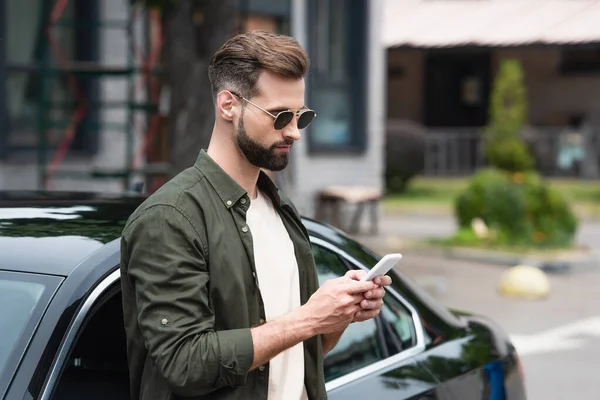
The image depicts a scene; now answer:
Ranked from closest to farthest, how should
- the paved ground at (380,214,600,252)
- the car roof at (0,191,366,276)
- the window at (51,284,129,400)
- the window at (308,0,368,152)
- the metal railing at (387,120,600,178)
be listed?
the car roof at (0,191,366,276) < the window at (51,284,129,400) < the window at (308,0,368,152) < the paved ground at (380,214,600,252) < the metal railing at (387,120,600,178)

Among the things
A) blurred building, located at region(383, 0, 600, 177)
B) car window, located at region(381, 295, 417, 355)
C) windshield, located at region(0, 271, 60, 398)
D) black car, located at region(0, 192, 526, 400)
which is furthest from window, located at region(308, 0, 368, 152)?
windshield, located at region(0, 271, 60, 398)

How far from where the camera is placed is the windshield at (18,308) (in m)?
2.47

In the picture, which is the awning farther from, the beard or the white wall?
the beard

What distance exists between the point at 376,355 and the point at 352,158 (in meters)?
12.8

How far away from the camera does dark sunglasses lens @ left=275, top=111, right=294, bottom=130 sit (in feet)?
7.83

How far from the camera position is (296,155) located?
50.1 ft

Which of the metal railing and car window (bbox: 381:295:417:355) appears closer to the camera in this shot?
car window (bbox: 381:295:417:355)

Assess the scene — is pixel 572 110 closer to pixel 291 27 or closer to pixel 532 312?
pixel 291 27

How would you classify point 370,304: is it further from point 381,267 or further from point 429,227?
point 429,227

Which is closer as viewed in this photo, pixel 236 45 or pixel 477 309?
pixel 236 45

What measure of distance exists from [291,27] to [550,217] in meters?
4.43

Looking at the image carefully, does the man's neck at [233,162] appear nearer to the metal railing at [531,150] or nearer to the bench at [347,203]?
the bench at [347,203]

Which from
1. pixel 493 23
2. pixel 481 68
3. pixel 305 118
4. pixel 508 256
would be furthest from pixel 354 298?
pixel 481 68

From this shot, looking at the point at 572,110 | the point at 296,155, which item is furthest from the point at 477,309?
the point at 572,110
